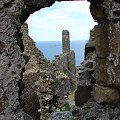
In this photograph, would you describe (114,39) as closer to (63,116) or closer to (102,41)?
(102,41)

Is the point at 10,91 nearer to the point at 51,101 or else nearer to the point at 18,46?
the point at 18,46

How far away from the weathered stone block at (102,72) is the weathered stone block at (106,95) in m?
0.08

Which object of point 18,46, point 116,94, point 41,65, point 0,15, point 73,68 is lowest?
point 73,68

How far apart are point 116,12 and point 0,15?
4.25 ft

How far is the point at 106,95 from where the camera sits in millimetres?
4453

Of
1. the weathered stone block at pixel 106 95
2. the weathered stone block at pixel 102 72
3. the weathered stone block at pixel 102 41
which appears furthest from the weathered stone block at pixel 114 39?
the weathered stone block at pixel 106 95

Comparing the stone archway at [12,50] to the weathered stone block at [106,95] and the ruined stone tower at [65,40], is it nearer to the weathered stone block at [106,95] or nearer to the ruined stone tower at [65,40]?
the weathered stone block at [106,95]

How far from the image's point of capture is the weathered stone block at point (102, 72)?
448 cm

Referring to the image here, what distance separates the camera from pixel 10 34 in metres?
3.59

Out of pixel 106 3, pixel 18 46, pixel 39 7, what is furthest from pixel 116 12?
pixel 18 46

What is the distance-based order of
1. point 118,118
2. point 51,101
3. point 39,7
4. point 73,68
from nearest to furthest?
1. point 39,7
2. point 118,118
3. point 51,101
4. point 73,68

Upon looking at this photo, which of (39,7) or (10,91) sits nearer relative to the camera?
(10,91)

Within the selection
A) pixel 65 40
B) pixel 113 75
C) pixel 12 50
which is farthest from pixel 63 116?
pixel 65 40

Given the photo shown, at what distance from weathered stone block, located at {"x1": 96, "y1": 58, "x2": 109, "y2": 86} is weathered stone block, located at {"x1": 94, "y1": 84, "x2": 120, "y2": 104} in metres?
0.08
